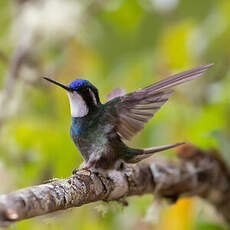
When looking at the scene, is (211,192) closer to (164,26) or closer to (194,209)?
(194,209)

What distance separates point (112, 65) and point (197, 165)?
0.91 metres

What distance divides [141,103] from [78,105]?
330 mm

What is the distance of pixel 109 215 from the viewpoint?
2906 mm

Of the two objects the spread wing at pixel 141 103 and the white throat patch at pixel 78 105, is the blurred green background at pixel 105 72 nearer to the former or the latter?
the white throat patch at pixel 78 105

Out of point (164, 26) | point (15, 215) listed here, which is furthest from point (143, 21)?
point (15, 215)

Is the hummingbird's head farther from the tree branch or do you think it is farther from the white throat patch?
the tree branch

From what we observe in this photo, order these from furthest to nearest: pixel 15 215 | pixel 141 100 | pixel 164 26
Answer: pixel 164 26
pixel 141 100
pixel 15 215

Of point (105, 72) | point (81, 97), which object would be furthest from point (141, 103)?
point (105, 72)

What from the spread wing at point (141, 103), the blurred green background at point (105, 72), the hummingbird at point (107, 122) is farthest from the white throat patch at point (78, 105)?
the blurred green background at point (105, 72)

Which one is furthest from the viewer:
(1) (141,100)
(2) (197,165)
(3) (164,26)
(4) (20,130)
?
(3) (164,26)

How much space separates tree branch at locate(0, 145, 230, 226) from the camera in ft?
4.24

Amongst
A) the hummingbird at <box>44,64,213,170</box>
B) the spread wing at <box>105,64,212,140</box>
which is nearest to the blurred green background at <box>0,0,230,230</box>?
the hummingbird at <box>44,64,213,170</box>

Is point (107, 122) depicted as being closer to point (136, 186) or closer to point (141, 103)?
point (141, 103)

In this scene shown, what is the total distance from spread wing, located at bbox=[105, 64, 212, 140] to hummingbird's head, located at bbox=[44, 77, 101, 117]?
12 centimetres
